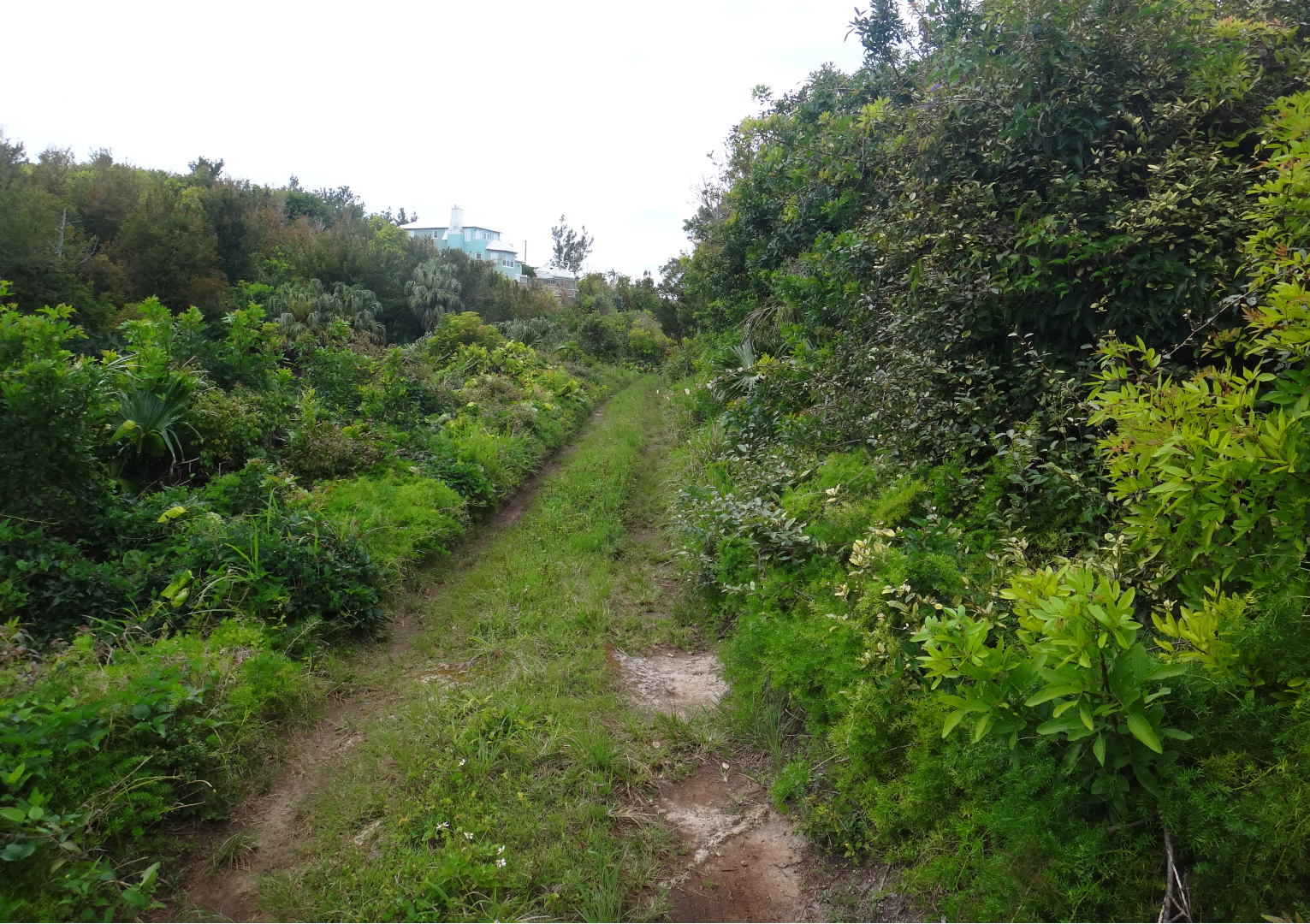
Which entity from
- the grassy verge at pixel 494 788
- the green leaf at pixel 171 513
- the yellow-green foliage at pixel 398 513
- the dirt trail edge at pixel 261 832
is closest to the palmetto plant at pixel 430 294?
the yellow-green foliage at pixel 398 513

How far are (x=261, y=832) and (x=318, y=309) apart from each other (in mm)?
17180

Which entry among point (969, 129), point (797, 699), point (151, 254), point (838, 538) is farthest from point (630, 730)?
point (151, 254)

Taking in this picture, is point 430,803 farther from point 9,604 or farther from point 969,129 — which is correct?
point 969,129

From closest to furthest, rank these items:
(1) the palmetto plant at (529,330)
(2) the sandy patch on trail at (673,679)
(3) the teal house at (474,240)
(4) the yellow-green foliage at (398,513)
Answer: (2) the sandy patch on trail at (673,679) < (4) the yellow-green foliage at (398,513) < (1) the palmetto plant at (529,330) < (3) the teal house at (474,240)

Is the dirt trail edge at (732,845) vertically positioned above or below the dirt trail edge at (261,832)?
below

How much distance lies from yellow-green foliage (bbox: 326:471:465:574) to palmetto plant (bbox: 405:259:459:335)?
16220mm

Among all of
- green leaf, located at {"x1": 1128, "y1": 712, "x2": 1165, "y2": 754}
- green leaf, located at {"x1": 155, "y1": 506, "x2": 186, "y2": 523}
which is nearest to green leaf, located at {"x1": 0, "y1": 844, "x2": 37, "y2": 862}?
green leaf, located at {"x1": 155, "y1": 506, "x2": 186, "y2": 523}

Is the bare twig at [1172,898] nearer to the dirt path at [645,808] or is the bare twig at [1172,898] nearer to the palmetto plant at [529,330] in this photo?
the dirt path at [645,808]

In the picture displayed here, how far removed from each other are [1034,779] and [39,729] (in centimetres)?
381

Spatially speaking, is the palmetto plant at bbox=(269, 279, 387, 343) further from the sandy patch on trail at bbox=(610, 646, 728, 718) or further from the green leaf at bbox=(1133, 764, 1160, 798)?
the green leaf at bbox=(1133, 764, 1160, 798)

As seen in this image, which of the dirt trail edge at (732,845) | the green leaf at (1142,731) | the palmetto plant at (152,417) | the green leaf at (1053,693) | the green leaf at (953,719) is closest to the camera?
the green leaf at (1142,731)

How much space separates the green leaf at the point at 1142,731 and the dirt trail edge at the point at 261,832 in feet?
10.5

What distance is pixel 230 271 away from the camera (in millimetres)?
18453

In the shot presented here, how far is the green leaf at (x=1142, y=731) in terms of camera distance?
180 cm
